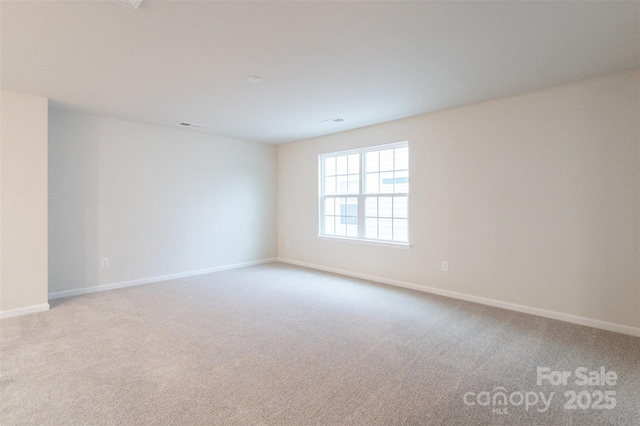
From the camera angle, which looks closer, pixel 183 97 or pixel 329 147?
pixel 183 97

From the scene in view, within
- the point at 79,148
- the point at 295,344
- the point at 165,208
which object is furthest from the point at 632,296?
the point at 79,148

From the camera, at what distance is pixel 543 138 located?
11.0ft

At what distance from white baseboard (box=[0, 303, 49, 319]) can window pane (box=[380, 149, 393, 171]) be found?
464 cm

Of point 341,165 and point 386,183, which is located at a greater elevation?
point 341,165

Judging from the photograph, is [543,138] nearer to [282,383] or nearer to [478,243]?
[478,243]

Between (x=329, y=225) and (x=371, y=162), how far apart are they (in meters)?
1.40

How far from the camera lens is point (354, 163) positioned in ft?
17.5

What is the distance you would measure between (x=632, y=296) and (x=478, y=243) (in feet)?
4.55

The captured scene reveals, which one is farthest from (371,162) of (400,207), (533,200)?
(533,200)

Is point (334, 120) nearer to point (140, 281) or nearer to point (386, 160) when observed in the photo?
point (386, 160)

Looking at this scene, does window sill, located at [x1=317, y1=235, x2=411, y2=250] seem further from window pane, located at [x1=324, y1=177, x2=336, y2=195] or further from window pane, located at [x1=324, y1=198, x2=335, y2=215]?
window pane, located at [x1=324, y1=177, x2=336, y2=195]

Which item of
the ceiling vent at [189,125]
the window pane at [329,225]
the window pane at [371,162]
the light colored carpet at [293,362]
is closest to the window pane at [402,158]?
the window pane at [371,162]

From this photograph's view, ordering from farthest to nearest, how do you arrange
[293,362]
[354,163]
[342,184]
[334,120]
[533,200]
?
[342,184]
[354,163]
[334,120]
[533,200]
[293,362]

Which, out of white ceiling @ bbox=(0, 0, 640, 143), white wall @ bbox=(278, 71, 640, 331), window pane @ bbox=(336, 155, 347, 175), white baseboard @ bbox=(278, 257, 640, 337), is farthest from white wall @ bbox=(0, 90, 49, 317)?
white wall @ bbox=(278, 71, 640, 331)
